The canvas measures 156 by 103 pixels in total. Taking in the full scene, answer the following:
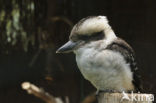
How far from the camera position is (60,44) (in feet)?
15.6

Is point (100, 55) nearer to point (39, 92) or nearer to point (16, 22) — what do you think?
point (39, 92)

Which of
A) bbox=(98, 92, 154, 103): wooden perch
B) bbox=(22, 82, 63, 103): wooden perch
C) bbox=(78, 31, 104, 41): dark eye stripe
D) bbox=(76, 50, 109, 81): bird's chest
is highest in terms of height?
bbox=(78, 31, 104, 41): dark eye stripe

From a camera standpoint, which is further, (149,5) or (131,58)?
(149,5)

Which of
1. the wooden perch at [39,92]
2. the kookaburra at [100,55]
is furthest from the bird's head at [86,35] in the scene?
the wooden perch at [39,92]

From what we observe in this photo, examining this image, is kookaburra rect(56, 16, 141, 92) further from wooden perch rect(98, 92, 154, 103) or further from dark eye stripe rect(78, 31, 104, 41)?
wooden perch rect(98, 92, 154, 103)

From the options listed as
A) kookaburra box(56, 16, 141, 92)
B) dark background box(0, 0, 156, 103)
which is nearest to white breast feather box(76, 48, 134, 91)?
kookaburra box(56, 16, 141, 92)

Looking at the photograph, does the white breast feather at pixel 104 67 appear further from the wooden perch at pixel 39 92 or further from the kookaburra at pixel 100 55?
the wooden perch at pixel 39 92

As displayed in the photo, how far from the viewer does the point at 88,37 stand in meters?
2.75

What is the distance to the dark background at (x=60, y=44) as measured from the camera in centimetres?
463

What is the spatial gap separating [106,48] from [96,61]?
103mm

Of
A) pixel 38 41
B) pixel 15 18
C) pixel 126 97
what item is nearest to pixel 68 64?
pixel 38 41

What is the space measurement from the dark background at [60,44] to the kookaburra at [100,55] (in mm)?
1831

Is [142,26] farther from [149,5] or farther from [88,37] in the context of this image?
[88,37]

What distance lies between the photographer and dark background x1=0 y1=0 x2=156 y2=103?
15.2 feet
